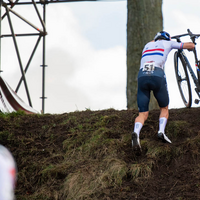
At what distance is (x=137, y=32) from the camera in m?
10.1

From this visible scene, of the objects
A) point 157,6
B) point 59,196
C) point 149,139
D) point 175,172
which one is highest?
point 157,6

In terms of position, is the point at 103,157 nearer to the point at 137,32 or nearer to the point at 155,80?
the point at 155,80

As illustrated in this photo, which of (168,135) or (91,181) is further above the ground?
(168,135)

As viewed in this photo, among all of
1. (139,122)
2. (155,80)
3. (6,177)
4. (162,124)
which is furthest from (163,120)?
(6,177)

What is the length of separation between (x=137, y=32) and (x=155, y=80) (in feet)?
11.4

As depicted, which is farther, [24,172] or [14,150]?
[14,150]

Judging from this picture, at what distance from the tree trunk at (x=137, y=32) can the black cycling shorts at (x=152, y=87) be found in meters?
2.78

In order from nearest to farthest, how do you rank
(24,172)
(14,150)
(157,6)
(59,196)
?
(59,196) → (24,172) → (14,150) → (157,6)

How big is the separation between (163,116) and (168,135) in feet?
1.40

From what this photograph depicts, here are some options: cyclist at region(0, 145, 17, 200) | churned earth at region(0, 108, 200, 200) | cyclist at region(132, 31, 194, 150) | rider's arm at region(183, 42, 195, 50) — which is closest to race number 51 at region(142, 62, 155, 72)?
cyclist at region(132, 31, 194, 150)

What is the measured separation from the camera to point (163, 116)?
7062mm

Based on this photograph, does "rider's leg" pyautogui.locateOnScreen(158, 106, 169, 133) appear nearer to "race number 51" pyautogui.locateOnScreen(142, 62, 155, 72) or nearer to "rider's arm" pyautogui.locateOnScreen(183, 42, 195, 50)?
"race number 51" pyautogui.locateOnScreen(142, 62, 155, 72)

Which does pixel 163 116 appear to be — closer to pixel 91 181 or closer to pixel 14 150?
pixel 91 181

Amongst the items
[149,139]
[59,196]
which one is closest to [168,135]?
[149,139]
